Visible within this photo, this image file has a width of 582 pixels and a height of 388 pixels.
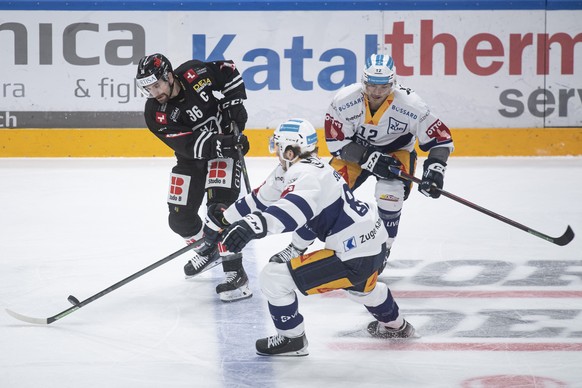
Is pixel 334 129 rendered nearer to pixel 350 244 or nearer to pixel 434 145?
pixel 434 145

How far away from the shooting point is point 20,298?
14.4ft

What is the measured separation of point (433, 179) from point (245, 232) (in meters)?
1.58

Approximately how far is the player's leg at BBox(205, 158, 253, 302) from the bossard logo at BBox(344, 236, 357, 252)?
99cm

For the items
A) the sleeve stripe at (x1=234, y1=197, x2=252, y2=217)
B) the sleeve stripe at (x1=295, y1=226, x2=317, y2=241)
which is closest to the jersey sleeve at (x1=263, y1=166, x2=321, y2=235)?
the sleeve stripe at (x1=234, y1=197, x2=252, y2=217)

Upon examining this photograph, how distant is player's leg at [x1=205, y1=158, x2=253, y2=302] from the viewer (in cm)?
439

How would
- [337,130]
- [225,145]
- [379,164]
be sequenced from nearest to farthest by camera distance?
[225,145]
[379,164]
[337,130]

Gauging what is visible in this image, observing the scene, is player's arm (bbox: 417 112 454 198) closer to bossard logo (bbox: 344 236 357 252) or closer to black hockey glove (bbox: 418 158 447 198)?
black hockey glove (bbox: 418 158 447 198)

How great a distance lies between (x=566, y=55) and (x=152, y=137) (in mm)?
3544

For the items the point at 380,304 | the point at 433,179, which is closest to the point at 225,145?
the point at 433,179

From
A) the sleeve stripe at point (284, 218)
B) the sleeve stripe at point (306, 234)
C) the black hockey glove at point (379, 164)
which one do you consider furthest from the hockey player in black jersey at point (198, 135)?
the sleeve stripe at point (284, 218)

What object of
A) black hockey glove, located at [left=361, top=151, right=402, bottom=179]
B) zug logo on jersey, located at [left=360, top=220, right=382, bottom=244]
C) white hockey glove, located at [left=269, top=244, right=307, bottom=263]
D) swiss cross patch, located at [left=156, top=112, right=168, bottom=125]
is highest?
swiss cross patch, located at [left=156, top=112, right=168, bottom=125]

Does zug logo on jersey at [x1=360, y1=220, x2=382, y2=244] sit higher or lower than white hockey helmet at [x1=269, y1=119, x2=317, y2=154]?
lower

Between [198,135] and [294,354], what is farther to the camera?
[198,135]

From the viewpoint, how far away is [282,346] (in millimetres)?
3543
